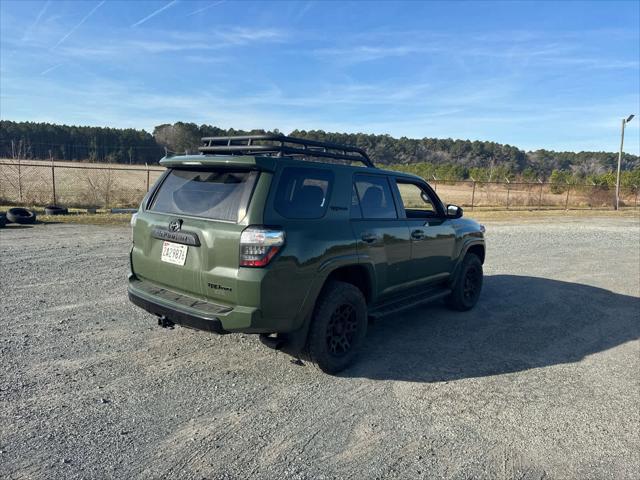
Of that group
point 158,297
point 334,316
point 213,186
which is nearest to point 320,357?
point 334,316

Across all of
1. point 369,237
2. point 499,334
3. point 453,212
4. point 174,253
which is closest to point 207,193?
point 174,253

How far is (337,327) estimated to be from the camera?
13.2 ft

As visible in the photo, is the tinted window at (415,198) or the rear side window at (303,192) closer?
the rear side window at (303,192)

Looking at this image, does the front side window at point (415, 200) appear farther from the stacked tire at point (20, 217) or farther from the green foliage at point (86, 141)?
Answer: the green foliage at point (86, 141)

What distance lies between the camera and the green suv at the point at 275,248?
336 cm

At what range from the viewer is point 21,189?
16.7m

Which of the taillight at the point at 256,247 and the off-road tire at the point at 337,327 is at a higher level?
the taillight at the point at 256,247

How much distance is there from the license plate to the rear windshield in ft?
0.93

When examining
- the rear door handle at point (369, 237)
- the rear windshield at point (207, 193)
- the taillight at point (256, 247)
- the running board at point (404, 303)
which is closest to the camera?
the taillight at point (256, 247)

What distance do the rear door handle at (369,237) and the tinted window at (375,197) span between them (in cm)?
20

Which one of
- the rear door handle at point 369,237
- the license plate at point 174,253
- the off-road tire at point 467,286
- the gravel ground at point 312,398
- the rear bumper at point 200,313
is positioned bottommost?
the gravel ground at point 312,398

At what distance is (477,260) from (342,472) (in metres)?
4.32

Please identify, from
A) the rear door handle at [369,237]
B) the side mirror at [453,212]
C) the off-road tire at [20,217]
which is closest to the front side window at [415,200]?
the side mirror at [453,212]

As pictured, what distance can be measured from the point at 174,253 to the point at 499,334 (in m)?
3.83
